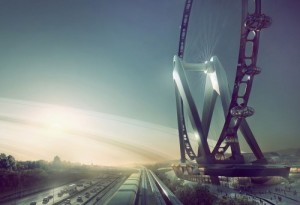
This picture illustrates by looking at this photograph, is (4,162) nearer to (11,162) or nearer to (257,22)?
(11,162)

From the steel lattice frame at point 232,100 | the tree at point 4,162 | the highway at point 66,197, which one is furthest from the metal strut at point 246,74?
the tree at point 4,162

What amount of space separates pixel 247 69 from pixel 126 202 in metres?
33.4

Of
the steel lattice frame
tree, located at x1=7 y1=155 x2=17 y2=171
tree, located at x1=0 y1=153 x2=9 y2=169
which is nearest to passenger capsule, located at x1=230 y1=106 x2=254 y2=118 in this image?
the steel lattice frame

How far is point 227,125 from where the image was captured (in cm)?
6247

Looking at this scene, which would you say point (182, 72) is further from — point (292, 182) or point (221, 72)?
point (292, 182)

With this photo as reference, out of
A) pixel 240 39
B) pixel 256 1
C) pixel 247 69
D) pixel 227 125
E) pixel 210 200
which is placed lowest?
pixel 210 200

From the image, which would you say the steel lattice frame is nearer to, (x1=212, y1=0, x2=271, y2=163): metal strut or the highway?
(x1=212, y1=0, x2=271, y2=163): metal strut

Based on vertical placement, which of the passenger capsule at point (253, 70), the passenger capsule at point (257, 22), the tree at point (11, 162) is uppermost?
the passenger capsule at point (257, 22)

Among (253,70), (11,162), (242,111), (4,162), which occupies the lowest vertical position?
(11,162)

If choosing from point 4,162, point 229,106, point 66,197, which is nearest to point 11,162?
point 4,162

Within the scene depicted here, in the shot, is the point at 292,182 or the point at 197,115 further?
the point at 197,115

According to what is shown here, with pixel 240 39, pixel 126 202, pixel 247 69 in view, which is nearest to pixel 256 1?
pixel 240 39

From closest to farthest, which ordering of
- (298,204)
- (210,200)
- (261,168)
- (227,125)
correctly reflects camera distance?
(298,204)
(210,200)
(261,168)
(227,125)

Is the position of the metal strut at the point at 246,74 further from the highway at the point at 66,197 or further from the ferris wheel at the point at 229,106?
the highway at the point at 66,197
